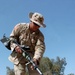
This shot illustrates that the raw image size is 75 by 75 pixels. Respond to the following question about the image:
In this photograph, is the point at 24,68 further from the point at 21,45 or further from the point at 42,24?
the point at 42,24

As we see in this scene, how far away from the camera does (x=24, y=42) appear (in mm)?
8367

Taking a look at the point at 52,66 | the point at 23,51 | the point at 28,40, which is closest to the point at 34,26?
the point at 28,40

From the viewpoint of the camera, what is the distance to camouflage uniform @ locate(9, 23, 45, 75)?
325 inches

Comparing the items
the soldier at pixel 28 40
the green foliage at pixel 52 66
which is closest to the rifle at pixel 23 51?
the soldier at pixel 28 40

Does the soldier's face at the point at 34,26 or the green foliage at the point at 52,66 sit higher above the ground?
the green foliage at the point at 52,66

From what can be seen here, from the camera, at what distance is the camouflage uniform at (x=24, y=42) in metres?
8.27

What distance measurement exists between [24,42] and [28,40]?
115mm

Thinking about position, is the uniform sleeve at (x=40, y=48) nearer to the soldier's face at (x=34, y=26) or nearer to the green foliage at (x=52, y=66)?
the soldier's face at (x=34, y=26)

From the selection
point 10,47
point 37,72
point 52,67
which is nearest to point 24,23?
point 10,47

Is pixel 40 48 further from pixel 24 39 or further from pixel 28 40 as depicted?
pixel 24 39

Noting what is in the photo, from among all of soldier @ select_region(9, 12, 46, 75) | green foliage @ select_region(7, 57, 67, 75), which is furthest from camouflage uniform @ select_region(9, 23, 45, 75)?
green foliage @ select_region(7, 57, 67, 75)

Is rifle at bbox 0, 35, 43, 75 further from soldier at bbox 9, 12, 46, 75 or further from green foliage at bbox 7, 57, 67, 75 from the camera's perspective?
green foliage at bbox 7, 57, 67, 75

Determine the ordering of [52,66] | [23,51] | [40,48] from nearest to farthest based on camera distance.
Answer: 1. [23,51]
2. [40,48]
3. [52,66]

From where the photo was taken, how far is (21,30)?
838 centimetres
